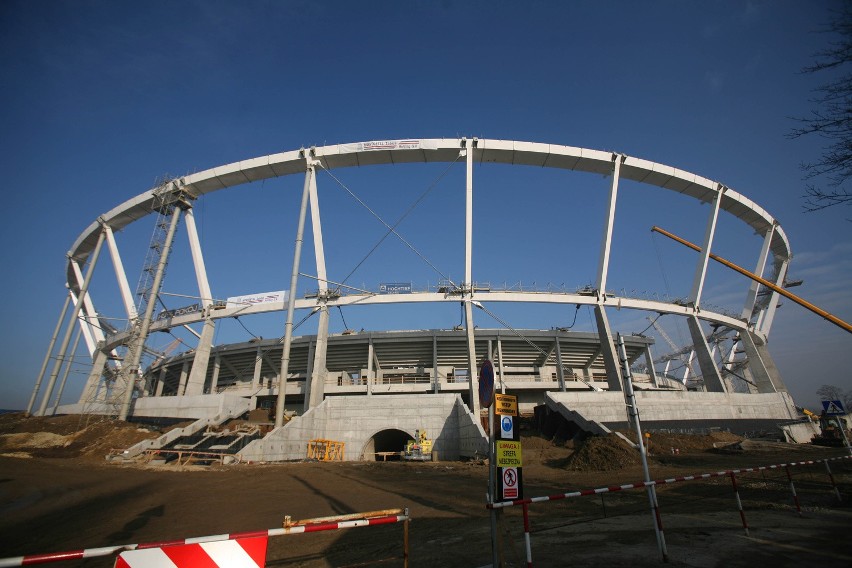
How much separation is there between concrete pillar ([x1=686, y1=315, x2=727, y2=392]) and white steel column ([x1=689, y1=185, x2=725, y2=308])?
1.54m

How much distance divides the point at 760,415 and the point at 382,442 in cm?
2609

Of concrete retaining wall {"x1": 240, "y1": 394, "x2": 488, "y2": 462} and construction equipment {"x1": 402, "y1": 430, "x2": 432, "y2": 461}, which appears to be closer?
construction equipment {"x1": 402, "y1": 430, "x2": 432, "y2": 461}

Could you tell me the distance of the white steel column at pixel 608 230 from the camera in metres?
28.3

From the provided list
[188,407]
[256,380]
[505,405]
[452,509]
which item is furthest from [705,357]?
[188,407]

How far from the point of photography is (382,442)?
26.7 meters

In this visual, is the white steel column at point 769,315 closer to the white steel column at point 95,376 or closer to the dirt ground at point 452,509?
the dirt ground at point 452,509

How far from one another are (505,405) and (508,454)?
55 cm

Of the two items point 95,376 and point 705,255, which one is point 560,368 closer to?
point 705,255

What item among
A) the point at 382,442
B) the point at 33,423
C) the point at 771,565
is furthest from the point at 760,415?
the point at 33,423

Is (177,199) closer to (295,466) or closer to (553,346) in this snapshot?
(295,466)

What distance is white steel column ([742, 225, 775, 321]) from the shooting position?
36.5m

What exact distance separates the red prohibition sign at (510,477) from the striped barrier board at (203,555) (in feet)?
8.74

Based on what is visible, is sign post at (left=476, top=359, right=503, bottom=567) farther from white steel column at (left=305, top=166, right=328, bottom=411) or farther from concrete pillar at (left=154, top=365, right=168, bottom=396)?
concrete pillar at (left=154, top=365, right=168, bottom=396)

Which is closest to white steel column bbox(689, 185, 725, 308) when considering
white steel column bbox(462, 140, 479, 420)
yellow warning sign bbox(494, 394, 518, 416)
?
white steel column bbox(462, 140, 479, 420)
